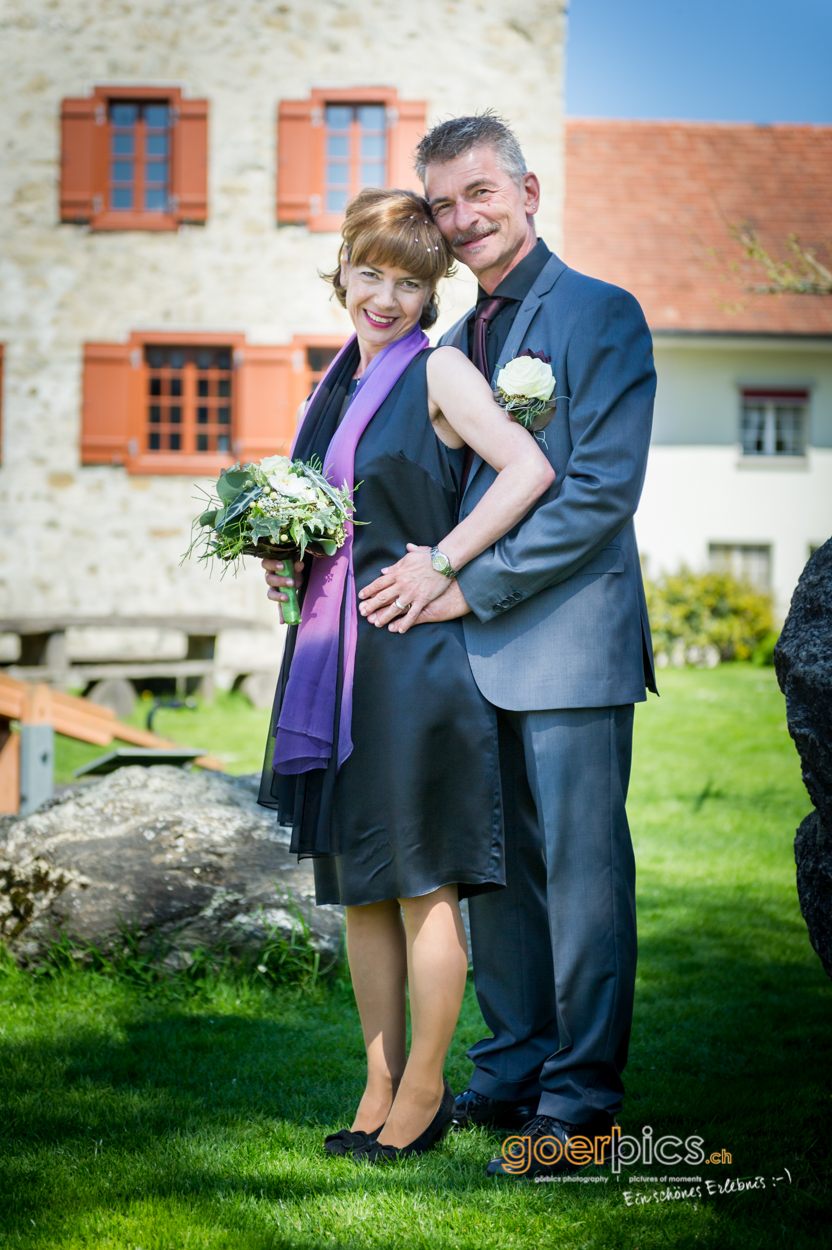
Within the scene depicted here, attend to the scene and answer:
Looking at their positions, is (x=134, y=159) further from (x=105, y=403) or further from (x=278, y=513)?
(x=278, y=513)

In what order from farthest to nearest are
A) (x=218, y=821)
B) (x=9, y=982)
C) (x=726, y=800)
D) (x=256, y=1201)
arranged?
(x=726, y=800)
(x=218, y=821)
(x=9, y=982)
(x=256, y=1201)

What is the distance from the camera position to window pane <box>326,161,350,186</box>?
47.5ft

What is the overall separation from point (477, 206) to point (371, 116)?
12.6 metres

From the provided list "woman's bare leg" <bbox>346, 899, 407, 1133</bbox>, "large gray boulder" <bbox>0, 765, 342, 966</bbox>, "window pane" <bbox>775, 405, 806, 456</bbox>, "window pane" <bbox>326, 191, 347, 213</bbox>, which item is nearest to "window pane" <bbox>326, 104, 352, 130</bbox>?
"window pane" <bbox>326, 191, 347, 213</bbox>

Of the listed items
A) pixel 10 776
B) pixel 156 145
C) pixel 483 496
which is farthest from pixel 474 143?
pixel 156 145

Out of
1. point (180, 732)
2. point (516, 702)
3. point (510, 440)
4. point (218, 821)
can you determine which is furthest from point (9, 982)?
point (180, 732)

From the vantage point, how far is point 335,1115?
3064 millimetres

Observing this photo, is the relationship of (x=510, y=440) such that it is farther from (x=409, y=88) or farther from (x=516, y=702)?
(x=409, y=88)

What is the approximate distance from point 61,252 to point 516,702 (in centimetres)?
1338

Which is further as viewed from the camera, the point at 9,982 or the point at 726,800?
the point at 726,800

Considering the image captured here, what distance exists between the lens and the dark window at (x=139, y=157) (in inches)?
564

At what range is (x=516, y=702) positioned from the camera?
2.66 m

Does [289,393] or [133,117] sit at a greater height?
[133,117]

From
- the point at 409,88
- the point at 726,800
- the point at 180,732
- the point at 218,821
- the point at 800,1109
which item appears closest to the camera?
the point at 800,1109
